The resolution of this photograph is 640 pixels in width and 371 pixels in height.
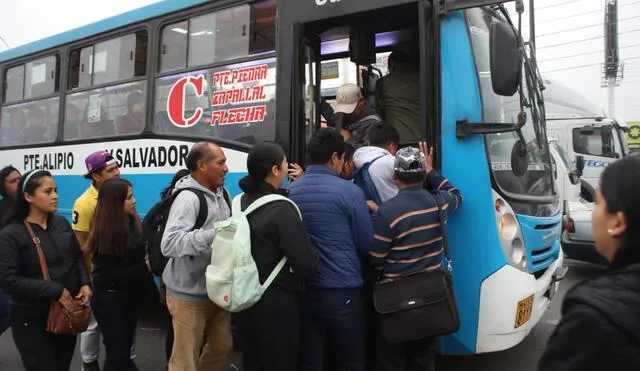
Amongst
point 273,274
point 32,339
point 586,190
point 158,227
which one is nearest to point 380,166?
point 273,274

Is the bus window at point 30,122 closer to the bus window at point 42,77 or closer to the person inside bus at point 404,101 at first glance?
the bus window at point 42,77

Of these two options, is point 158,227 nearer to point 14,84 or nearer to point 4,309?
point 4,309

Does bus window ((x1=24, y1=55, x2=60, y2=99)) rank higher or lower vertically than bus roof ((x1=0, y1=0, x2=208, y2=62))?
lower

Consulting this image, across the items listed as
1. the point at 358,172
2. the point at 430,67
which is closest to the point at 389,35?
the point at 430,67

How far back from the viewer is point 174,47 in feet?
15.1

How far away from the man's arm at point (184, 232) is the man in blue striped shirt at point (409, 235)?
0.97 metres

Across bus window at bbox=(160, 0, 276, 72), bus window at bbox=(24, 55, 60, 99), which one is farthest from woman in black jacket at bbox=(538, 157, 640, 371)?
bus window at bbox=(24, 55, 60, 99)

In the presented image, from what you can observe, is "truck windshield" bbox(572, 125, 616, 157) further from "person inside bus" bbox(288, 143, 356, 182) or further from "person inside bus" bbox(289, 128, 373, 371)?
"person inside bus" bbox(289, 128, 373, 371)

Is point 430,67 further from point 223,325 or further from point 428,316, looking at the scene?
point 223,325

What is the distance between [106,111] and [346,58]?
103 inches

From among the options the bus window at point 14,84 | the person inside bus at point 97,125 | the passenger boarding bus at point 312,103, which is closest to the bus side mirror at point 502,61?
the passenger boarding bus at point 312,103

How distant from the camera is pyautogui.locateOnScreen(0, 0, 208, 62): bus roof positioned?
4.62m

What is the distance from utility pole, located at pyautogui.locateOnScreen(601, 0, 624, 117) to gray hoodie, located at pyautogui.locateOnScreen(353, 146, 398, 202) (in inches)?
799

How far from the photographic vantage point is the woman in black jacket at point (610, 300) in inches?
46.7
